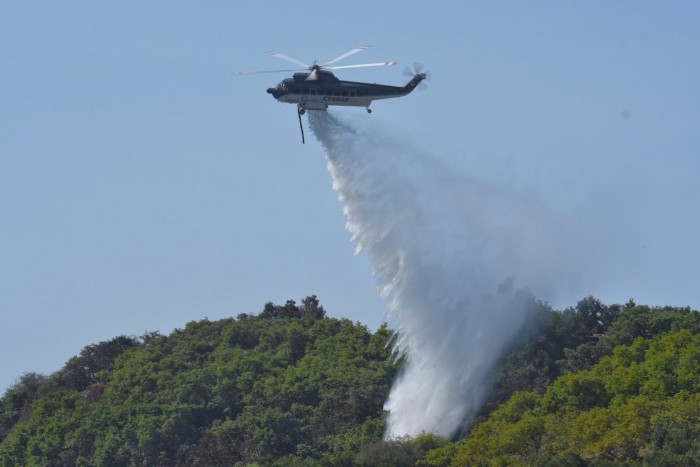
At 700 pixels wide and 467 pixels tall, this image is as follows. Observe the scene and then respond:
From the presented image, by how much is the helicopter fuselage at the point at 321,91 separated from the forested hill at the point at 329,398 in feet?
57.8

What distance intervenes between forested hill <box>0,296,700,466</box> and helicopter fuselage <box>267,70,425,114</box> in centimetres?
1763

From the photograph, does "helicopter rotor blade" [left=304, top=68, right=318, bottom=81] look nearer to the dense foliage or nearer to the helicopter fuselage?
the helicopter fuselage

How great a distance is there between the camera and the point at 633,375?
88.8 m

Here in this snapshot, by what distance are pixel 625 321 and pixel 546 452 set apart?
25.4 m

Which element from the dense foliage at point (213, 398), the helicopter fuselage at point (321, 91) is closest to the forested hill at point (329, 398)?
the dense foliage at point (213, 398)

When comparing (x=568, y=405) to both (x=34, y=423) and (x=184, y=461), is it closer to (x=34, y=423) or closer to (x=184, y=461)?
(x=184, y=461)

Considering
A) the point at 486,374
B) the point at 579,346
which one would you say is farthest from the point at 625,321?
the point at 486,374

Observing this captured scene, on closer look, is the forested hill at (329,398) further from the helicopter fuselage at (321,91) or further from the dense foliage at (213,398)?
the helicopter fuselage at (321,91)

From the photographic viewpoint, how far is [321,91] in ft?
300

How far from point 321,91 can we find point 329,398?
2047 centimetres

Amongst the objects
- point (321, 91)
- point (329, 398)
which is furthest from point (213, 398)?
point (321, 91)

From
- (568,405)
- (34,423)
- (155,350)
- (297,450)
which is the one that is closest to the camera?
(568,405)

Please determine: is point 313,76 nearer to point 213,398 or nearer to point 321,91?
point 321,91

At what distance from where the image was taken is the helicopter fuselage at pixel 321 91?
9106 centimetres
